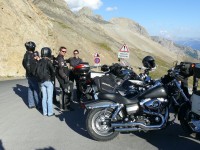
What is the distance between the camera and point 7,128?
26.6ft

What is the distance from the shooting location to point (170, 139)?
729cm

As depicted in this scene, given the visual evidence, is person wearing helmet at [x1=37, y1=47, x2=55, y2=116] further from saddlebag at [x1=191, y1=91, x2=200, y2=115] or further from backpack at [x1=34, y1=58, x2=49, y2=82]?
saddlebag at [x1=191, y1=91, x2=200, y2=115]

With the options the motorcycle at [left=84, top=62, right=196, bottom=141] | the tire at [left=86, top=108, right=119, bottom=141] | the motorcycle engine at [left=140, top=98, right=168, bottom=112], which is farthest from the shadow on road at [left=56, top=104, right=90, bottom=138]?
the motorcycle engine at [left=140, top=98, right=168, bottom=112]

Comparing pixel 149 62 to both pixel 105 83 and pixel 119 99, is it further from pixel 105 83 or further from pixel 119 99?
pixel 119 99

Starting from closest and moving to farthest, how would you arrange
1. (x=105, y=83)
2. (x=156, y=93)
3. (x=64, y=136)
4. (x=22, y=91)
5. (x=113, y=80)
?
(x=156, y=93) → (x=64, y=136) → (x=105, y=83) → (x=113, y=80) → (x=22, y=91)

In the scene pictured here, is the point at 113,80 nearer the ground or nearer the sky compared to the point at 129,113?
nearer the sky

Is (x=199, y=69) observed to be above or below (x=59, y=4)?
below

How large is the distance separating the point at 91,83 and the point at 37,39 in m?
16.3

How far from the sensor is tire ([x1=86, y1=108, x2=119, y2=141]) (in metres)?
7.08

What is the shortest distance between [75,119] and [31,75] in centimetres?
217

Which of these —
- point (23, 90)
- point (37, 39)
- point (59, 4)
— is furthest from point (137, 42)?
point (23, 90)

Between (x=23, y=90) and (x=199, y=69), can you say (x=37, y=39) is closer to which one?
(x=23, y=90)

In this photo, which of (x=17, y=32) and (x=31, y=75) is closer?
(x=31, y=75)

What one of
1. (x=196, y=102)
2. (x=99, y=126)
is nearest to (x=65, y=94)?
(x=99, y=126)
